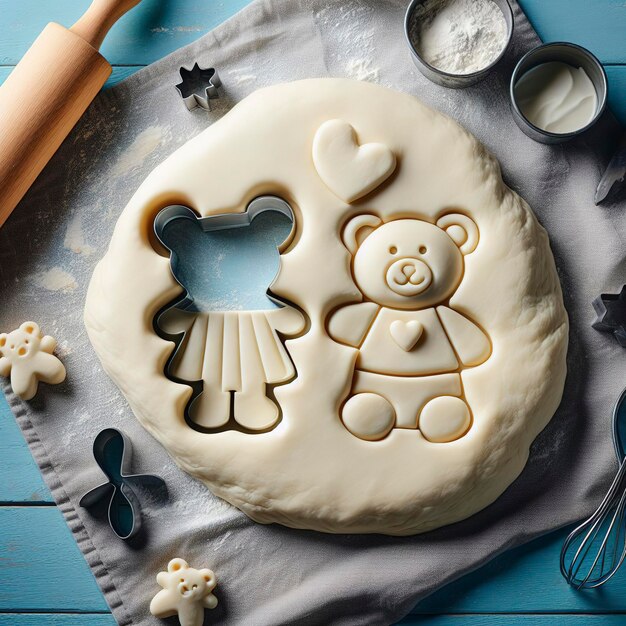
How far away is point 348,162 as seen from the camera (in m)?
0.90

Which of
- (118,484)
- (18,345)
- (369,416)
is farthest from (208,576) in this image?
(18,345)

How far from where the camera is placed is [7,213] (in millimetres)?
983

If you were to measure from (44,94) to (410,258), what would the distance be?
22.5 inches

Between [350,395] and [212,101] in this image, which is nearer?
[350,395]

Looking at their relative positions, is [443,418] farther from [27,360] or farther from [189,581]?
[27,360]

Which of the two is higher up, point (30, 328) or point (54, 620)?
point (30, 328)

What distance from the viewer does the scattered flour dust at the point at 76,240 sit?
1.02m

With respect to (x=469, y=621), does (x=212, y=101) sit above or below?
above

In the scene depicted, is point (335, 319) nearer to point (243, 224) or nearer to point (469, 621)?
point (243, 224)

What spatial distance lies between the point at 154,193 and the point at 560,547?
76 centimetres

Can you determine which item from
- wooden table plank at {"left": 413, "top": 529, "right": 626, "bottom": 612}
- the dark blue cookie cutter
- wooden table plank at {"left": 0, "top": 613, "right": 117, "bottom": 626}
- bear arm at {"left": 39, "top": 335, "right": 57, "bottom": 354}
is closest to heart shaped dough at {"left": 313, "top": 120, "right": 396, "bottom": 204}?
the dark blue cookie cutter

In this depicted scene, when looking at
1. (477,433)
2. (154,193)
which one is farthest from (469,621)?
(154,193)

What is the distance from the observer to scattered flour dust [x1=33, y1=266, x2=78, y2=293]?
102 centimetres

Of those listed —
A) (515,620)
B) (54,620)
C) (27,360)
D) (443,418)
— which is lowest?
(515,620)
